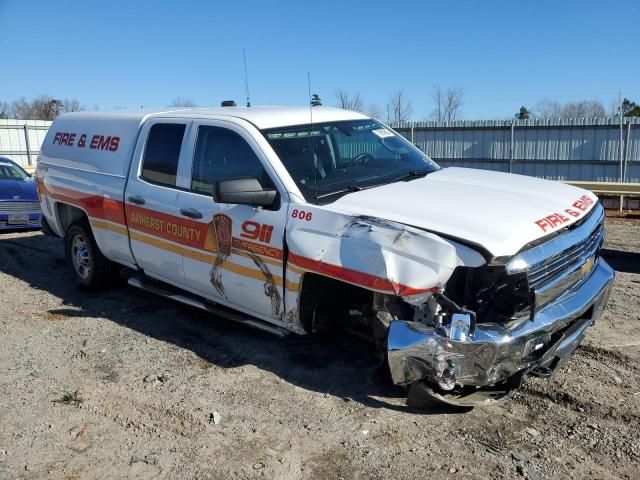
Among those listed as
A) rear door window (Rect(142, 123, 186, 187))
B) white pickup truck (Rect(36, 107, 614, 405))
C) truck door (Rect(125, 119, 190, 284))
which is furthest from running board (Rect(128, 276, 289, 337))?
rear door window (Rect(142, 123, 186, 187))

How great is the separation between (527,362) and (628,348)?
5.30 ft

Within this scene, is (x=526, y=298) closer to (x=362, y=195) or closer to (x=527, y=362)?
(x=527, y=362)

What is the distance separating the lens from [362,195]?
4227mm

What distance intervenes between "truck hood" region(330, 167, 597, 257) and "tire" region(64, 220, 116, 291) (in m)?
3.60

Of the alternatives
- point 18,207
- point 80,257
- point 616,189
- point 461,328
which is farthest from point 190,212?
point 616,189

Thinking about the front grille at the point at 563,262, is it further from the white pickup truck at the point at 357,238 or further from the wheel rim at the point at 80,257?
the wheel rim at the point at 80,257

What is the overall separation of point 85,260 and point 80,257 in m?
0.11

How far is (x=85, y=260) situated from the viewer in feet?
22.5

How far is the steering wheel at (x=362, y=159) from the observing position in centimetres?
491

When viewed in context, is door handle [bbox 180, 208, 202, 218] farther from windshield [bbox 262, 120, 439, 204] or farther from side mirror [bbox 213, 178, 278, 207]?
windshield [bbox 262, 120, 439, 204]

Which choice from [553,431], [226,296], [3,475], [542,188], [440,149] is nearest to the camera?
[3,475]

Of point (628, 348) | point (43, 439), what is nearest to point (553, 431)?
point (628, 348)

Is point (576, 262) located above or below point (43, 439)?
above

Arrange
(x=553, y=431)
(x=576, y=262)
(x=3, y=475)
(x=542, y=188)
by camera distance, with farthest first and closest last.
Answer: (x=542, y=188)
(x=576, y=262)
(x=553, y=431)
(x=3, y=475)
